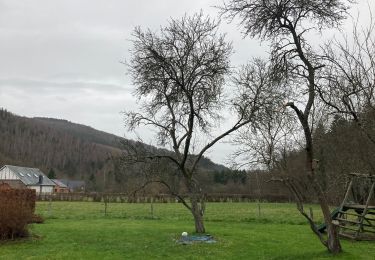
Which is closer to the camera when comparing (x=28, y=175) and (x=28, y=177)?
(x=28, y=177)

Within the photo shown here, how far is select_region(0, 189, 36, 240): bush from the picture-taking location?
15.7m

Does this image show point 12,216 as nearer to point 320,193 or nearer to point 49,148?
point 320,193

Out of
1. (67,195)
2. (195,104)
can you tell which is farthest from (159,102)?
(67,195)

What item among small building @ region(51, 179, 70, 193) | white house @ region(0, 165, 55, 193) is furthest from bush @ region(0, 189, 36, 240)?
small building @ region(51, 179, 70, 193)

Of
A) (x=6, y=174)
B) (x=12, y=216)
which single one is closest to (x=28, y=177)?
(x=6, y=174)

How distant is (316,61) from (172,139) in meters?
7.80

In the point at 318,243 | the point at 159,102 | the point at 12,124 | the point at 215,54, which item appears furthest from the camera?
the point at 12,124

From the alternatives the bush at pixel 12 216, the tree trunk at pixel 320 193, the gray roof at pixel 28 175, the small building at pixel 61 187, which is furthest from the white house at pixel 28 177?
the tree trunk at pixel 320 193

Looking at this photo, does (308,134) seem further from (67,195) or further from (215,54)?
(67,195)

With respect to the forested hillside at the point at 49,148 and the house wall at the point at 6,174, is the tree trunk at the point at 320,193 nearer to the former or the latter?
the house wall at the point at 6,174

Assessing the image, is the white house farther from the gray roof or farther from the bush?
the bush

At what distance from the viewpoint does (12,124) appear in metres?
173

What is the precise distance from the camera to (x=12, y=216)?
52.1 feet

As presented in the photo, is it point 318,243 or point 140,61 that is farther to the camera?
point 140,61
